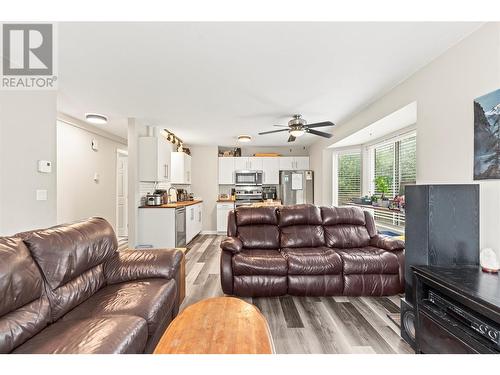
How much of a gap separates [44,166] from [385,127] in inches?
179

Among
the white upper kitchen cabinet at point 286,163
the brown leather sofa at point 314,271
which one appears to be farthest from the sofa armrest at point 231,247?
the white upper kitchen cabinet at point 286,163

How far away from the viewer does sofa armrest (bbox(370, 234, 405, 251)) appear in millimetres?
2621

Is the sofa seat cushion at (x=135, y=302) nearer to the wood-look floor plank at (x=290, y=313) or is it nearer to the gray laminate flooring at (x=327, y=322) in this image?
the gray laminate flooring at (x=327, y=322)

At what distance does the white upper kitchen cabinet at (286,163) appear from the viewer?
6457mm

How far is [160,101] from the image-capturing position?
10.6 feet

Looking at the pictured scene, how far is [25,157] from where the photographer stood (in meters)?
2.32

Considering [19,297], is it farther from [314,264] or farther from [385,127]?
[385,127]

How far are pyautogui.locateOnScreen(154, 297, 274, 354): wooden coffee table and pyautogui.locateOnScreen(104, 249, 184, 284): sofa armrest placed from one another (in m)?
0.73

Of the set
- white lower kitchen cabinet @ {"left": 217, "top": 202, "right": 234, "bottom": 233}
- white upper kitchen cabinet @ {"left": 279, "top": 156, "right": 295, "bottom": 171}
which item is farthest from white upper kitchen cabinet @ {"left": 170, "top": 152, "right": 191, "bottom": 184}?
white upper kitchen cabinet @ {"left": 279, "top": 156, "right": 295, "bottom": 171}

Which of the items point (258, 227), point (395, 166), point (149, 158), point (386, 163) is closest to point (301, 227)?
point (258, 227)

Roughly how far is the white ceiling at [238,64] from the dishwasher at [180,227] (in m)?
1.89

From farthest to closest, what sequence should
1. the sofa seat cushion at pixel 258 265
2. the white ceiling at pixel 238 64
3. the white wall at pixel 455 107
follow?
the sofa seat cushion at pixel 258 265
the white ceiling at pixel 238 64
the white wall at pixel 455 107

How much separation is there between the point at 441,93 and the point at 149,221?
450 cm

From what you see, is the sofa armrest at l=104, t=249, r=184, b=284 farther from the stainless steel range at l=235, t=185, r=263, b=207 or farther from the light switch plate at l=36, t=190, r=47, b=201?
the stainless steel range at l=235, t=185, r=263, b=207
